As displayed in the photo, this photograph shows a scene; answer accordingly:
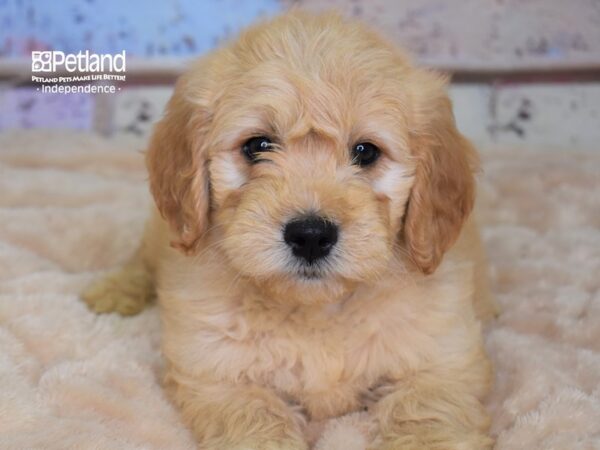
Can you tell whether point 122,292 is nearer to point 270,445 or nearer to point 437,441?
point 270,445

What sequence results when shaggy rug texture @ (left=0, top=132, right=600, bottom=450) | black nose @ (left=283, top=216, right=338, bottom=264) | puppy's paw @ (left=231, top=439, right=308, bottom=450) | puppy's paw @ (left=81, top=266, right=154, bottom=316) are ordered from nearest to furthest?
black nose @ (left=283, top=216, right=338, bottom=264)
puppy's paw @ (left=231, top=439, right=308, bottom=450)
shaggy rug texture @ (left=0, top=132, right=600, bottom=450)
puppy's paw @ (left=81, top=266, right=154, bottom=316)

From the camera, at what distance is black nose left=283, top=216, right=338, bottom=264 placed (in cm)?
197

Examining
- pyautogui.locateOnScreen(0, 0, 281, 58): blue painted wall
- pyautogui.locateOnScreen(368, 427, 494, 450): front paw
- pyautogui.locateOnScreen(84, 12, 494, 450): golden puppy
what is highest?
pyautogui.locateOnScreen(0, 0, 281, 58): blue painted wall

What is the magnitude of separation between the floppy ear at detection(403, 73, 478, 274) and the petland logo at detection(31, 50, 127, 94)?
2984 millimetres

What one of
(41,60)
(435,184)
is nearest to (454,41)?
(41,60)

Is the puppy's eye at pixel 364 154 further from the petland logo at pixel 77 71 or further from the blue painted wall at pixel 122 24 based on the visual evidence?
the petland logo at pixel 77 71

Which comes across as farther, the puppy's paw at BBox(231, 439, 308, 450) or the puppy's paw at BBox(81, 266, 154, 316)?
the puppy's paw at BBox(81, 266, 154, 316)

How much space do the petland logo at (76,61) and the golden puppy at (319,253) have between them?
2.57 metres

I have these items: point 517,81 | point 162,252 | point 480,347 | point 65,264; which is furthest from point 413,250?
point 517,81

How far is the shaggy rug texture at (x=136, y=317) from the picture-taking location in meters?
2.21

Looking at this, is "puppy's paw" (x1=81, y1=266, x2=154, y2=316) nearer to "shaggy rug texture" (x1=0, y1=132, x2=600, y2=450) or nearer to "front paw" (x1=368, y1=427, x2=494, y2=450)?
"shaggy rug texture" (x1=0, y1=132, x2=600, y2=450)

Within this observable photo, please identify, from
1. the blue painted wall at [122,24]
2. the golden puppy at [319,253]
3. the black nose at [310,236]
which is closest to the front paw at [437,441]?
the golden puppy at [319,253]

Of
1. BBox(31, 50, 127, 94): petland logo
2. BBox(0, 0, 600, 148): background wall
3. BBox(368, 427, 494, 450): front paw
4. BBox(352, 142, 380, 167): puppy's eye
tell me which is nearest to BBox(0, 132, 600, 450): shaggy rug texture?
BBox(368, 427, 494, 450): front paw

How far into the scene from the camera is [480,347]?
97.1 inches
